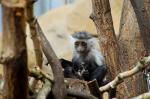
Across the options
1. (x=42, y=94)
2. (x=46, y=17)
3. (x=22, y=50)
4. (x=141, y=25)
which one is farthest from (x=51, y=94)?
(x=46, y=17)

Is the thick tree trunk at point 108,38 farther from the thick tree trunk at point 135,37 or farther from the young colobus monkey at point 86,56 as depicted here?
the young colobus monkey at point 86,56

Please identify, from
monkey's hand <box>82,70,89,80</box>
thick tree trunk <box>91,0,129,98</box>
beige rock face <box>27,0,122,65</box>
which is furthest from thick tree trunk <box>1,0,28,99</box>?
beige rock face <box>27,0,122,65</box>

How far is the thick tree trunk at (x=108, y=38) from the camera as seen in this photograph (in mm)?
2029

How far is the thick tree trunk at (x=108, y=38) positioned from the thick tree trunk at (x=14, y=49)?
1339mm

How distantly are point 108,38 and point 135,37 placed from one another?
0.23m

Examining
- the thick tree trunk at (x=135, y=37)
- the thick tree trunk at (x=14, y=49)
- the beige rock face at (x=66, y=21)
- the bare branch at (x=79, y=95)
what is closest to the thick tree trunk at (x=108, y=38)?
the thick tree trunk at (x=135, y=37)

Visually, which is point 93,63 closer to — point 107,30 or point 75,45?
point 75,45

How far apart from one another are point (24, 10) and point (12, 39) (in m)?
0.05

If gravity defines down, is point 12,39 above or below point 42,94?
above

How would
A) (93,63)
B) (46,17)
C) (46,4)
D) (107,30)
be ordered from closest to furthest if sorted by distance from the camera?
(107,30)
(93,63)
(46,17)
(46,4)

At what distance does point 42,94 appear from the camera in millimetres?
1108

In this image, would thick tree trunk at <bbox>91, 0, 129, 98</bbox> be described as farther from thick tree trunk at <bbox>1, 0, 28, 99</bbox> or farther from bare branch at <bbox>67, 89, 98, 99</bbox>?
thick tree trunk at <bbox>1, 0, 28, 99</bbox>

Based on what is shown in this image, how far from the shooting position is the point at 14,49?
66cm

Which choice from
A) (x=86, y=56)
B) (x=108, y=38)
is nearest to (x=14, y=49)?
(x=108, y=38)
